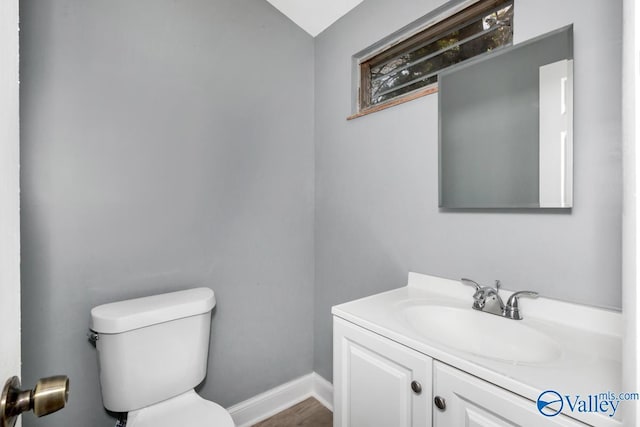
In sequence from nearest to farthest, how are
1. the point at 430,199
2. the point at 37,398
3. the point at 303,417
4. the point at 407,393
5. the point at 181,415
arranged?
the point at 37,398
the point at 407,393
the point at 181,415
the point at 430,199
the point at 303,417

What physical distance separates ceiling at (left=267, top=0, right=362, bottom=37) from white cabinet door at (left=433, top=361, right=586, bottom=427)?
1.83 m

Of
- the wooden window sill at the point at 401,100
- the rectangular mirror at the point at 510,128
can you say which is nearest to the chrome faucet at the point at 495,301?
the rectangular mirror at the point at 510,128

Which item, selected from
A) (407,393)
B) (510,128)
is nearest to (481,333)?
(407,393)

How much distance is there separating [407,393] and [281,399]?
1.19m

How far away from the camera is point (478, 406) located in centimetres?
77

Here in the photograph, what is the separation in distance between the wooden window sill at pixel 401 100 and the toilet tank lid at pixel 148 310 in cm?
120

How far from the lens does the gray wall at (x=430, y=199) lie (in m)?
0.94

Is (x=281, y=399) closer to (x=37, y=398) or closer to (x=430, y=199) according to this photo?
(x=430, y=199)

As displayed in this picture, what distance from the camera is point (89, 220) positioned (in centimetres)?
129

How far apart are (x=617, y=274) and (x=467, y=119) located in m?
0.72

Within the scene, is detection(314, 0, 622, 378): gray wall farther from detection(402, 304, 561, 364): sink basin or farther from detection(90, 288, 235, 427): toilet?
detection(90, 288, 235, 427): toilet

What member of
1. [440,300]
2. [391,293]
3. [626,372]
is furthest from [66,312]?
[626,372]

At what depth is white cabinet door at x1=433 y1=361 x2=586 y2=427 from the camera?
2.22ft

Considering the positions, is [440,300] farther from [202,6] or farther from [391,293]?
[202,6]
